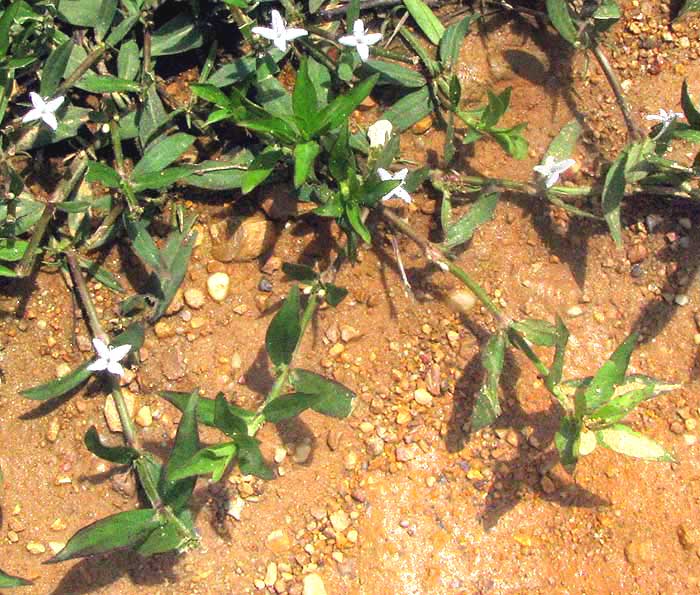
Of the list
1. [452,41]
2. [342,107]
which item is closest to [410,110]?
[452,41]

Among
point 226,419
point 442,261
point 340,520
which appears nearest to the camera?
point 226,419

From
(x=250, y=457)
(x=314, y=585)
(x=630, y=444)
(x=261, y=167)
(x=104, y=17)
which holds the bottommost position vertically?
(x=314, y=585)

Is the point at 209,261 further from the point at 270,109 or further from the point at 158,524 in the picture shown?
the point at 158,524

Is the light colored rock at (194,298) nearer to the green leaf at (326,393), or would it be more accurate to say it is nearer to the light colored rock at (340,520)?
the green leaf at (326,393)

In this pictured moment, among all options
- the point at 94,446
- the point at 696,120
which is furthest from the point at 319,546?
the point at 696,120

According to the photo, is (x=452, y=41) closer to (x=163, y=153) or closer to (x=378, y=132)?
(x=378, y=132)

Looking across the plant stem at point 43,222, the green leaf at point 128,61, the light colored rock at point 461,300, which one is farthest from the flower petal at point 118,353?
the light colored rock at point 461,300
